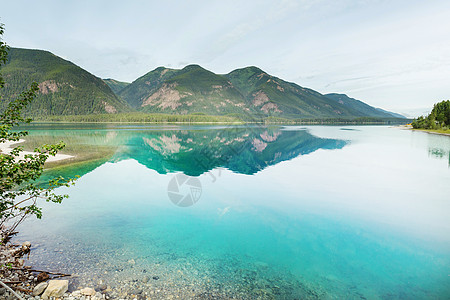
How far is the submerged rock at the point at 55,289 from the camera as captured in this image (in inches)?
331

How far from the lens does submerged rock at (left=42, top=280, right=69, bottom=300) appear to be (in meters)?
8.41

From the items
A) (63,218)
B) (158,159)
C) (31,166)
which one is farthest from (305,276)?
(158,159)

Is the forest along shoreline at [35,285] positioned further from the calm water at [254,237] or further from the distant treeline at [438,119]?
the distant treeline at [438,119]

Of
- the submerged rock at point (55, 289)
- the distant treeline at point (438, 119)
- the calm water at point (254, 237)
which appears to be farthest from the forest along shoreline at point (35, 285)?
the distant treeline at point (438, 119)

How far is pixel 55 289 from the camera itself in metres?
8.56

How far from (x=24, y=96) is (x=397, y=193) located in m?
30.6

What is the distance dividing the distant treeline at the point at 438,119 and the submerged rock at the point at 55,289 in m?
158

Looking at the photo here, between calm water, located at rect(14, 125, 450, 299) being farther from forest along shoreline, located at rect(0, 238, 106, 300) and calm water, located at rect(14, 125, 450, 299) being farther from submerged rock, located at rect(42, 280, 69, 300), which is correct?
submerged rock, located at rect(42, 280, 69, 300)

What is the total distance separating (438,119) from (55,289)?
166 meters
